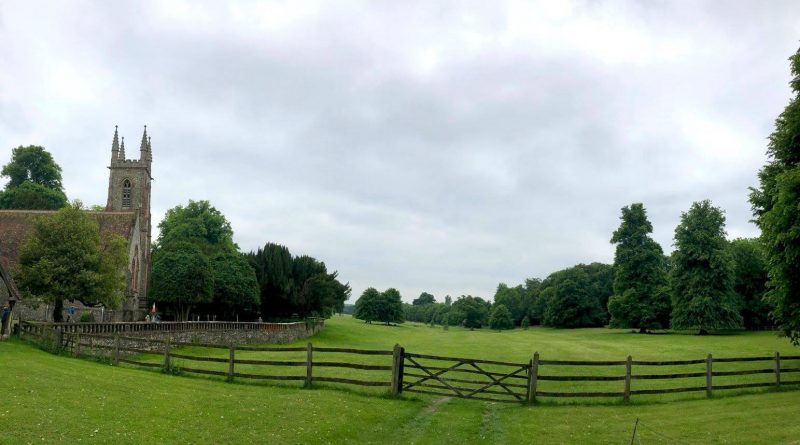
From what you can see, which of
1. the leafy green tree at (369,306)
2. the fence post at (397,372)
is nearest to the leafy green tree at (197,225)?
the leafy green tree at (369,306)

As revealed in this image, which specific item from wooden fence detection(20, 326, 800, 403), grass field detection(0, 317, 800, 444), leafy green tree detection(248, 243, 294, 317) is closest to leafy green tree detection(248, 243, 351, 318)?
leafy green tree detection(248, 243, 294, 317)

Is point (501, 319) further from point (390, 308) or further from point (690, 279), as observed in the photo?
point (690, 279)

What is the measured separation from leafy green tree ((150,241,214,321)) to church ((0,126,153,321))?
3.63 m

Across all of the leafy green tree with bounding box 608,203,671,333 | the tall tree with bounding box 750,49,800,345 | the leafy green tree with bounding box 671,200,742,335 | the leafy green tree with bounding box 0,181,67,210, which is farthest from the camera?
the leafy green tree with bounding box 0,181,67,210

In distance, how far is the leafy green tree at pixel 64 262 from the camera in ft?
128

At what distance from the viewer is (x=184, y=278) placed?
65.3 m

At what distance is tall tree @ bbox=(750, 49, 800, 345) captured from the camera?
21906mm

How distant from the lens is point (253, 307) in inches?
2948

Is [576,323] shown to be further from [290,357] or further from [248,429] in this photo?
[248,429]

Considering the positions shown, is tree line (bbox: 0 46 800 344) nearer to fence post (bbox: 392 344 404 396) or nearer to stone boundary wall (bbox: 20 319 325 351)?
stone boundary wall (bbox: 20 319 325 351)

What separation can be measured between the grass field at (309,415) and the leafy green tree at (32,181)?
2557 inches

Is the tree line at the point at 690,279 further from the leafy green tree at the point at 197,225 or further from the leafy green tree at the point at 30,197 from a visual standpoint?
the leafy green tree at the point at 30,197

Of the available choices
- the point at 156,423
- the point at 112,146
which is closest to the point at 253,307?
the point at 112,146

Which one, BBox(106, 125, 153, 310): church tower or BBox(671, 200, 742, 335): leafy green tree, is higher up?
BBox(106, 125, 153, 310): church tower
